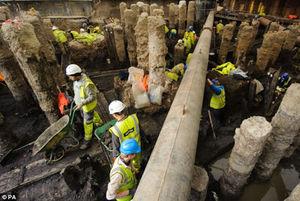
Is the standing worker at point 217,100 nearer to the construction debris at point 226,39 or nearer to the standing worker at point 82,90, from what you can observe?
the standing worker at point 82,90

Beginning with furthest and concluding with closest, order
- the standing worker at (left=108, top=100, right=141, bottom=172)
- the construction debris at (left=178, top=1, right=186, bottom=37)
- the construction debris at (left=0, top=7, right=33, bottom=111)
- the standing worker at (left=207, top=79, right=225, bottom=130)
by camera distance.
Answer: the construction debris at (left=178, top=1, right=186, bottom=37) → the construction debris at (left=0, top=7, right=33, bottom=111) → the standing worker at (left=207, top=79, right=225, bottom=130) → the standing worker at (left=108, top=100, right=141, bottom=172)

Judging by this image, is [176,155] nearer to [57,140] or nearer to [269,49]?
[57,140]

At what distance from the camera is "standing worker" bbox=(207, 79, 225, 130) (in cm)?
493

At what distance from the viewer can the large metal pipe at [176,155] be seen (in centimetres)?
183

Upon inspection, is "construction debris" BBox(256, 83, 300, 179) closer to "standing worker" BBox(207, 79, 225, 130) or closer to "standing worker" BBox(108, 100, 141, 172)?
"standing worker" BBox(207, 79, 225, 130)

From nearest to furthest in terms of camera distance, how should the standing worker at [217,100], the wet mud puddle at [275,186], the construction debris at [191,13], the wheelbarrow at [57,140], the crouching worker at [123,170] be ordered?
the crouching worker at [123,170] → the wheelbarrow at [57,140] → the wet mud puddle at [275,186] → the standing worker at [217,100] → the construction debris at [191,13]

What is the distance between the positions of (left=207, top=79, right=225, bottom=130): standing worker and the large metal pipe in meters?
1.44

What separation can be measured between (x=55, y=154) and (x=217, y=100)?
4.47 meters

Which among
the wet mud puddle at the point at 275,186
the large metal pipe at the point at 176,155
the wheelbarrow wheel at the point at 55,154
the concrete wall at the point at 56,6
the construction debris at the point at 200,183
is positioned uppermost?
the concrete wall at the point at 56,6

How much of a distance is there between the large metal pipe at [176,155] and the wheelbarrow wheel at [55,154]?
9.49ft

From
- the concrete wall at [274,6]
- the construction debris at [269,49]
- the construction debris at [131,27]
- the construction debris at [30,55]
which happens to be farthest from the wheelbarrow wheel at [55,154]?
the concrete wall at [274,6]

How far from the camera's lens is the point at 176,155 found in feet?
7.23

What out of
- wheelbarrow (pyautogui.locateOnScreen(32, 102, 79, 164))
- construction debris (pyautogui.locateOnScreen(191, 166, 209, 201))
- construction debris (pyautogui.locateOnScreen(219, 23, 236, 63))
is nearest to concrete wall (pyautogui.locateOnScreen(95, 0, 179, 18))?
construction debris (pyautogui.locateOnScreen(219, 23, 236, 63))

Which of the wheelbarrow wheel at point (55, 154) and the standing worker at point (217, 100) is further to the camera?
Answer: the standing worker at point (217, 100)
